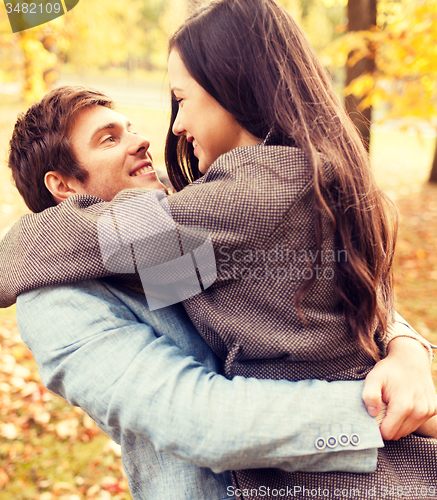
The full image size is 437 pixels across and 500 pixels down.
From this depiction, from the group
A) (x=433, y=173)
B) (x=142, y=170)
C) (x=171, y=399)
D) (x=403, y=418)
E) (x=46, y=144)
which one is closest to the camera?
(x=171, y=399)

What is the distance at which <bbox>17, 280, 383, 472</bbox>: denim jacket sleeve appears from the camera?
110 cm

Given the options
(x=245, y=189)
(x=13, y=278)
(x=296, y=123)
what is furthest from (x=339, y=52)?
(x=13, y=278)

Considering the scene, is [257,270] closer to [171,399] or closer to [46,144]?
[171,399]

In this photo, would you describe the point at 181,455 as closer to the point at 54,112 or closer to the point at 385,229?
the point at 385,229

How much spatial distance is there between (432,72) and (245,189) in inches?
158

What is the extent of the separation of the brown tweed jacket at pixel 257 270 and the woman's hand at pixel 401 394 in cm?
11

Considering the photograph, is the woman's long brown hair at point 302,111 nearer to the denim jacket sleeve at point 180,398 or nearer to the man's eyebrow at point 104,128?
the denim jacket sleeve at point 180,398

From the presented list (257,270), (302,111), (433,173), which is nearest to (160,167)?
(302,111)

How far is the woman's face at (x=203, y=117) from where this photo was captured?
5.21 feet

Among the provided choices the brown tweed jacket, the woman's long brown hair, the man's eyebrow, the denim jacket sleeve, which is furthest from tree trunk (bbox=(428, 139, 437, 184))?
the denim jacket sleeve

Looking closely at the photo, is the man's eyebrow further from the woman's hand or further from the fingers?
the fingers

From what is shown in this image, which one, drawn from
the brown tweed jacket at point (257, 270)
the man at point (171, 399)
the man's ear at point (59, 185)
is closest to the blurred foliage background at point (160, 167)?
the man's ear at point (59, 185)

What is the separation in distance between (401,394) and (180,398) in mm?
716

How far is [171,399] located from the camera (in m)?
1.11
